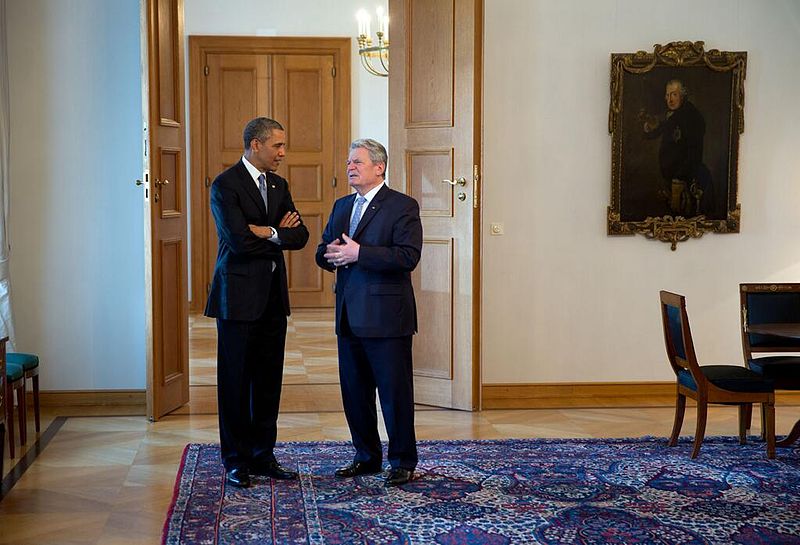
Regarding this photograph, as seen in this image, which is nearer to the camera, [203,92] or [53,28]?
[53,28]

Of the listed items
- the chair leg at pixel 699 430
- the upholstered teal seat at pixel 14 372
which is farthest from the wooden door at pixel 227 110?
the chair leg at pixel 699 430

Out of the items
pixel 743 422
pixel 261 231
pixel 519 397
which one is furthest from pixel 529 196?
pixel 261 231

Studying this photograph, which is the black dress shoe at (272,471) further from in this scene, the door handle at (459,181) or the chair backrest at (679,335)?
the door handle at (459,181)

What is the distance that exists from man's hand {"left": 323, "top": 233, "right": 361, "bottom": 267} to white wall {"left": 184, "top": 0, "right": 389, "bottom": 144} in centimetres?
595

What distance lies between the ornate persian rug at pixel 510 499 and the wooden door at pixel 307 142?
18.2 ft

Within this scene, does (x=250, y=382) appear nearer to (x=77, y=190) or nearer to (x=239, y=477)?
(x=239, y=477)

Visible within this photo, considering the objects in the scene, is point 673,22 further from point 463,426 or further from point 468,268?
point 463,426

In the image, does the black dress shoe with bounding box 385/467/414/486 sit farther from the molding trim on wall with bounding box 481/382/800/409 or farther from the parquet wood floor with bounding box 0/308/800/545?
the molding trim on wall with bounding box 481/382/800/409

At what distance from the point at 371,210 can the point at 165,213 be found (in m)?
2.03

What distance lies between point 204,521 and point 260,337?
850 mm

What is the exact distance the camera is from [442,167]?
21.0ft

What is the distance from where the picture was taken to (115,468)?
16.7 feet

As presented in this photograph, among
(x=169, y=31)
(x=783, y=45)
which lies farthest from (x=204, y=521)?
(x=783, y=45)

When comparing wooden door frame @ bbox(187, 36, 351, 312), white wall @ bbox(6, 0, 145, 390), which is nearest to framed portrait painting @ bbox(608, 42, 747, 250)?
white wall @ bbox(6, 0, 145, 390)
